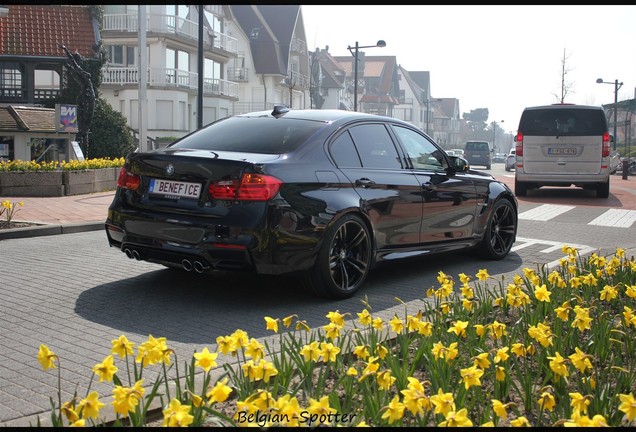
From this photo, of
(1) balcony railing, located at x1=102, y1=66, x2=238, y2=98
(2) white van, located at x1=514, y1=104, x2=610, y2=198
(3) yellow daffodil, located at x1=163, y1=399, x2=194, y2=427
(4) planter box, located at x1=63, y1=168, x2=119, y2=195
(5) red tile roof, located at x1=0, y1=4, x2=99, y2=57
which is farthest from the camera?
(1) balcony railing, located at x1=102, y1=66, x2=238, y2=98

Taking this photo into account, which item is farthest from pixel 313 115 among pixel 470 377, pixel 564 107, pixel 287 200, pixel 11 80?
pixel 11 80

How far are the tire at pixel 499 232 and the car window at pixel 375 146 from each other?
6.24 feet

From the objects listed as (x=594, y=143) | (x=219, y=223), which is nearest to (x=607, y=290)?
(x=219, y=223)

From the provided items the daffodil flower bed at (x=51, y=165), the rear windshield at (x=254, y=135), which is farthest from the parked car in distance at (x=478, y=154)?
the rear windshield at (x=254, y=135)

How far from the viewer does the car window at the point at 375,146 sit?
7.03m

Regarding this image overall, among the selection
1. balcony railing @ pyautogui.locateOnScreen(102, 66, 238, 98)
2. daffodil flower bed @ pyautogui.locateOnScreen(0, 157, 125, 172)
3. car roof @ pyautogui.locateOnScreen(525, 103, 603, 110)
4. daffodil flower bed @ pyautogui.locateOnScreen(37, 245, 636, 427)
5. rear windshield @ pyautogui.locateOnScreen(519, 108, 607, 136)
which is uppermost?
balcony railing @ pyautogui.locateOnScreen(102, 66, 238, 98)

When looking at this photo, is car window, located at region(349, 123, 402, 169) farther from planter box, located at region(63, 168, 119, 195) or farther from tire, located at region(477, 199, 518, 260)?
planter box, located at region(63, 168, 119, 195)

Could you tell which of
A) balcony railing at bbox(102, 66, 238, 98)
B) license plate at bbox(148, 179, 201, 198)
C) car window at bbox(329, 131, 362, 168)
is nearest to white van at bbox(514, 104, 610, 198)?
car window at bbox(329, 131, 362, 168)

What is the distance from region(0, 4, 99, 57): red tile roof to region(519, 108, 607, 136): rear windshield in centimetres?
2405

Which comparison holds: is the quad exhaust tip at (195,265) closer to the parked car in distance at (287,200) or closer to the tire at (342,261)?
the parked car in distance at (287,200)

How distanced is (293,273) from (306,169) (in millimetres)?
813

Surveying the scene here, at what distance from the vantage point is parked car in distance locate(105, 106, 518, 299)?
19.1 feet

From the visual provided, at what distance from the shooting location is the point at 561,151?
19.0 meters

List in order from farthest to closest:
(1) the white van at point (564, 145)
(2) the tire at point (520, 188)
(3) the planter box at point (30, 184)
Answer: (2) the tire at point (520, 188)
(1) the white van at point (564, 145)
(3) the planter box at point (30, 184)
